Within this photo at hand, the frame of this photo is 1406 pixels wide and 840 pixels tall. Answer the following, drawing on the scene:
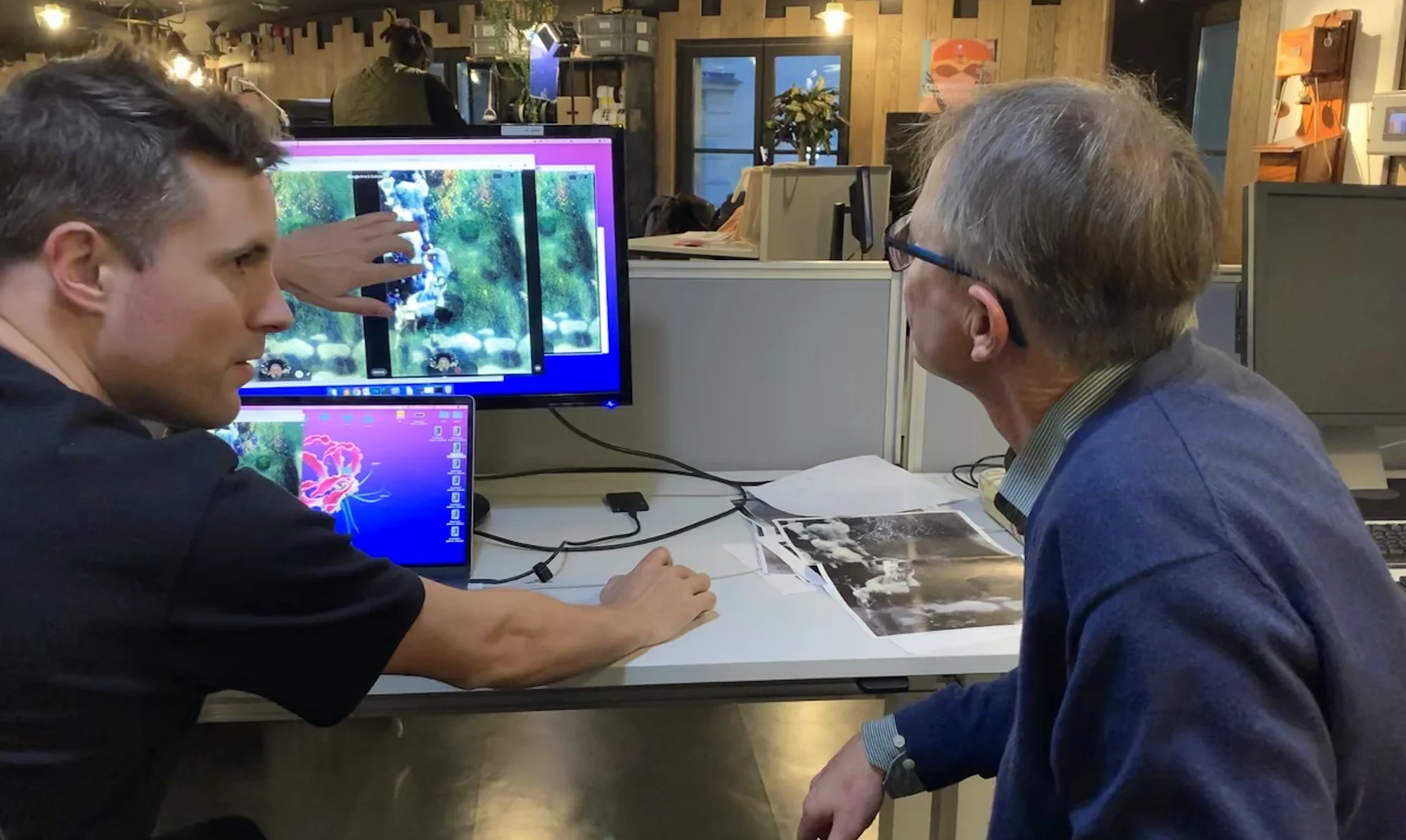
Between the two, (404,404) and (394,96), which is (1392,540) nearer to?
(404,404)

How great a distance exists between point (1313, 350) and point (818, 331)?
72 cm

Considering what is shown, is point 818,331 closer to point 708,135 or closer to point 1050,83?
point 1050,83

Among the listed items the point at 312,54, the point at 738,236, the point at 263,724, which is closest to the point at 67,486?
the point at 263,724

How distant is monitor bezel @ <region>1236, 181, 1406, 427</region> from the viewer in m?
1.44

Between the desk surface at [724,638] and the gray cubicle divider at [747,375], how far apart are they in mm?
244

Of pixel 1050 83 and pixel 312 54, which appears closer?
pixel 1050 83

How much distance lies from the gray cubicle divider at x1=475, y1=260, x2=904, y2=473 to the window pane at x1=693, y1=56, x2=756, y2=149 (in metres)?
5.42

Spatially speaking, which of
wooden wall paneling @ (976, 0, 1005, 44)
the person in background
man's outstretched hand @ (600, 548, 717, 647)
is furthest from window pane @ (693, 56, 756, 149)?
man's outstretched hand @ (600, 548, 717, 647)

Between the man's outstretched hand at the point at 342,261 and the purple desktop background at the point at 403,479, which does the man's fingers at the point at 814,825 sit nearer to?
the purple desktop background at the point at 403,479

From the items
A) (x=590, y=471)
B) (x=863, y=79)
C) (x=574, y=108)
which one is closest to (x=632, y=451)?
(x=590, y=471)

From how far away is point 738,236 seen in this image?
10.5ft

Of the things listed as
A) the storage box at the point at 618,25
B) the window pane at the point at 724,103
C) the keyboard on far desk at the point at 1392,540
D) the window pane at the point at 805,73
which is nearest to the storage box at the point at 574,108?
the storage box at the point at 618,25

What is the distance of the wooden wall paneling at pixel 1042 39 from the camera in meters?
6.33

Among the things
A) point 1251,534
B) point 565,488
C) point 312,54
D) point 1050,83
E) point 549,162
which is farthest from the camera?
point 312,54
